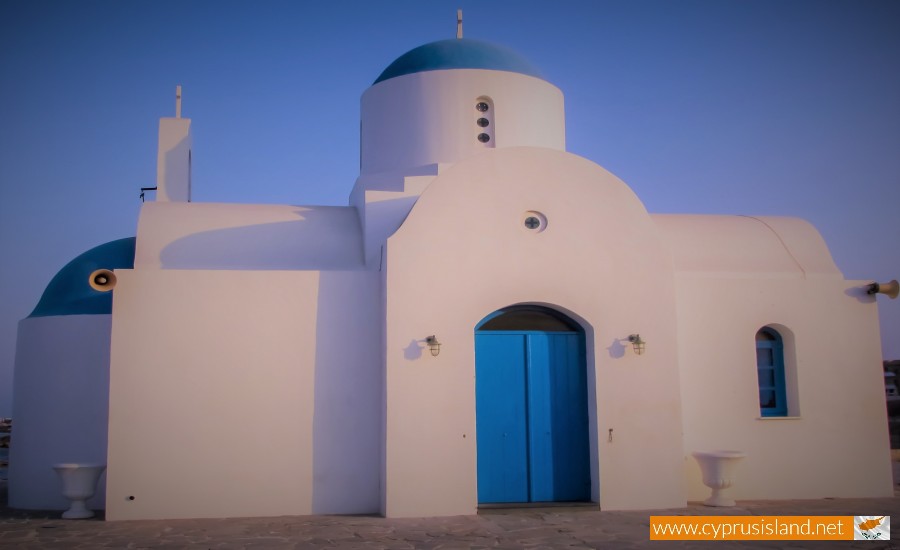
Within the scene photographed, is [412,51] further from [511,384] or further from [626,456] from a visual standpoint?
[626,456]

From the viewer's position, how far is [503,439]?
38.2ft

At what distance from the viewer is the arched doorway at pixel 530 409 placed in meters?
11.6

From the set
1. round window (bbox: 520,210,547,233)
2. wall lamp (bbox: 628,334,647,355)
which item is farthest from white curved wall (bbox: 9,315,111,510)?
wall lamp (bbox: 628,334,647,355)

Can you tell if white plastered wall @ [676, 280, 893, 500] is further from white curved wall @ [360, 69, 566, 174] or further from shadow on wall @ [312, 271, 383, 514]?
shadow on wall @ [312, 271, 383, 514]

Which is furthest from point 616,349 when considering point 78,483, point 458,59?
point 78,483

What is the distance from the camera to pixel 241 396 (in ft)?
38.3

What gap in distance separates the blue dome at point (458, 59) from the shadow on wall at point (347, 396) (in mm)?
5295

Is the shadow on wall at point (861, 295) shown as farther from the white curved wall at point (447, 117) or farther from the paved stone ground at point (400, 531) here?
the white curved wall at point (447, 117)

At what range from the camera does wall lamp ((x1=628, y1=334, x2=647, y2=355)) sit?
1182 centimetres

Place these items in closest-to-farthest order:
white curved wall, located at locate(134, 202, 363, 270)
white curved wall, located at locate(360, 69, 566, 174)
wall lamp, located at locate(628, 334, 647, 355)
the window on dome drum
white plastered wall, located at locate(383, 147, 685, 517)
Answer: white plastered wall, located at locate(383, 147, 685, 517), wall lamp, located at locate(628, 334, 647, 355), white curved wall, located at locate(134, 202, 363, 270), white curved wall, located at locate(360, 69, 566, 174), the window on dome drum

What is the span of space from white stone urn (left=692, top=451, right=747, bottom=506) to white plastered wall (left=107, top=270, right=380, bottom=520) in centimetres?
482

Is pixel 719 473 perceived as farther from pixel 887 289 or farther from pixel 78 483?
pixel 78 483

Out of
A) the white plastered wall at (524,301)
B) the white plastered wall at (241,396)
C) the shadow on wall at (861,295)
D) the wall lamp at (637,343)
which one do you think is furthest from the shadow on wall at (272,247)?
the shadow on wall at (861,295)

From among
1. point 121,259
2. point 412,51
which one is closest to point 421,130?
point 412,51
